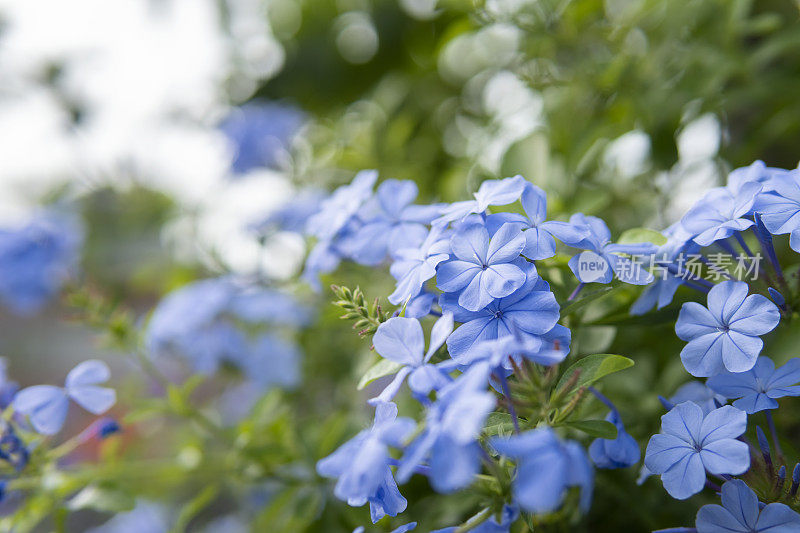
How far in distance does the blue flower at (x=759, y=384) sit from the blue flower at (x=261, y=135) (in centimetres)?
96

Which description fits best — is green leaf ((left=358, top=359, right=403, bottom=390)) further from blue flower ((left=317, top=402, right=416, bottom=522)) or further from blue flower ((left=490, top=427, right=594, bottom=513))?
blue flower ((left=490, top=427, right=594, bottom=513))

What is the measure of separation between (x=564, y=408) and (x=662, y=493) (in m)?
0.31

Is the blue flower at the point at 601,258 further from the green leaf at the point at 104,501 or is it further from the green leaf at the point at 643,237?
the green leaf at the point at 104,501

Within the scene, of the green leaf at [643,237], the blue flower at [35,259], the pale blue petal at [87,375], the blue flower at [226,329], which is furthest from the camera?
the blue flower at [35,259]

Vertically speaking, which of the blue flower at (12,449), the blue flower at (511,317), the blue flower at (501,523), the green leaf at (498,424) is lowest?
the blue flower at (12,449)

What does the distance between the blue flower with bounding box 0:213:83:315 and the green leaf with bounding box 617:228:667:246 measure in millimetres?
996

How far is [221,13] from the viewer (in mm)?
1380

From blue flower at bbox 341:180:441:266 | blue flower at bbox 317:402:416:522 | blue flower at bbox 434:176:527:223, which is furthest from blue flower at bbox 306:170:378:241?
blue flower at bbox 317:402:416:522

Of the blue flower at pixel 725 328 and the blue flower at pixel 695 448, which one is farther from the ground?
the blue flower at pixel 725 328

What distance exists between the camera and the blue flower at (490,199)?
48 centimetres

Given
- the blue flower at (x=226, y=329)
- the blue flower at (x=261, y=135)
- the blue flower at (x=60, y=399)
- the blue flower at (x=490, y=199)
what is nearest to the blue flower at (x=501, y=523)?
the blue flower at (x=490, y=199)

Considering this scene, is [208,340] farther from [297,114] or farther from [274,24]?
[274,24]

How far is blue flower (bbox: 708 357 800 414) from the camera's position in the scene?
46 cm

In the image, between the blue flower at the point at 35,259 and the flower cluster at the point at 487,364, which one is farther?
the blue flower at the point at 35,259
